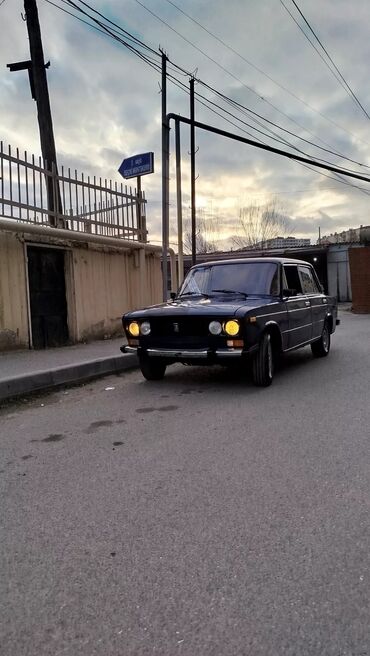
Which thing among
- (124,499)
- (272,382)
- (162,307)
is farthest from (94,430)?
(272,382)

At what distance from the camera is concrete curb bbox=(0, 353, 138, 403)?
22.2 feet

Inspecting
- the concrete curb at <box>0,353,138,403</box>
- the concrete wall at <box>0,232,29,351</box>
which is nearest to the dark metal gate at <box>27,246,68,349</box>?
the concrete wall at <box>0,232,29,351</box>

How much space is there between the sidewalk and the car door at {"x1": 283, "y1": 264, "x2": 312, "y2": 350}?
2805 millimetres

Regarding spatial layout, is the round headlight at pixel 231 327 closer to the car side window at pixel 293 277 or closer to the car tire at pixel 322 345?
the car side window at pixel 293 277

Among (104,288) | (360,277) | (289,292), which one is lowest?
(289,292)

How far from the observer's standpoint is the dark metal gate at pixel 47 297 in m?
9.98

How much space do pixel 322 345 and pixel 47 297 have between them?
5.36 metres

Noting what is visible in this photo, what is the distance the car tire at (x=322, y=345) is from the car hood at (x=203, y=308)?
274 cm

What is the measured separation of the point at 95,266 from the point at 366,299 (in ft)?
46.9

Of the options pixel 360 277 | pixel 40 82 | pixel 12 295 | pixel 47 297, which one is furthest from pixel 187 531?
pixel 360 277

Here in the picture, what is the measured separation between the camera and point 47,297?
33.8ft

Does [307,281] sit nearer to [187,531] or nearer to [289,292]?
[289,292]

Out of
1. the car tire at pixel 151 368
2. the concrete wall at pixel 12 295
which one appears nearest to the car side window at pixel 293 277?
the car tire at pixel 151 368

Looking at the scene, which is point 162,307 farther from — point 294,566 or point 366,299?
point 366,299
